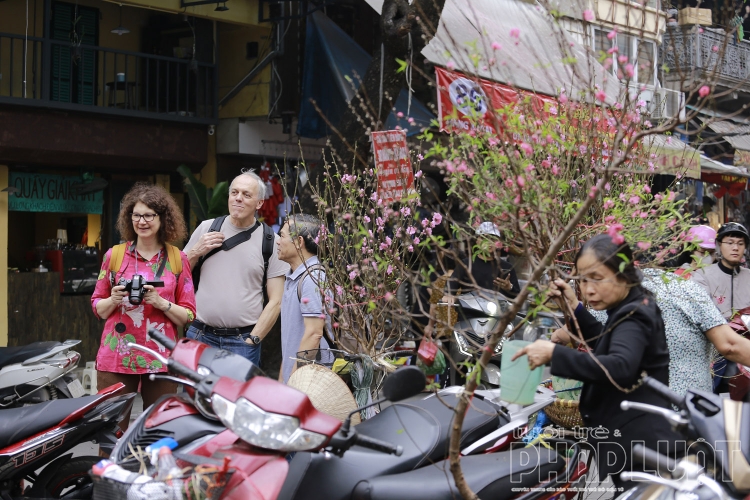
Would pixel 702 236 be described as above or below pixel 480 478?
above

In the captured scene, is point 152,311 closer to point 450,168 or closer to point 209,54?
point 450,168

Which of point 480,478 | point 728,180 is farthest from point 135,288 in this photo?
point 728,180

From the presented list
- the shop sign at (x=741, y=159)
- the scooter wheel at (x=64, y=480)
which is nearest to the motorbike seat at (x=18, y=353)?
the scooter wheel at (x=64, y=480)

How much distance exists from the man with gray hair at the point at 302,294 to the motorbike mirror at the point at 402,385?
242 cm

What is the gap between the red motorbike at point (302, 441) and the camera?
3.06 m

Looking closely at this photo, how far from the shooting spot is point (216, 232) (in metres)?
6.11

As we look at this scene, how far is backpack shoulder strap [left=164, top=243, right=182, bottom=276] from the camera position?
18.9ft

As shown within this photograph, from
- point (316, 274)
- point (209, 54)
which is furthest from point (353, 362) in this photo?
point (209, 54)

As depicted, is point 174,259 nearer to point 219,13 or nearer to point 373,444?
point 373,444

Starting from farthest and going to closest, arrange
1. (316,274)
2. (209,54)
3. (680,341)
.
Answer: (209,54)
(316,274)
(680,341)

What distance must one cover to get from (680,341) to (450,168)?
1.27 metres

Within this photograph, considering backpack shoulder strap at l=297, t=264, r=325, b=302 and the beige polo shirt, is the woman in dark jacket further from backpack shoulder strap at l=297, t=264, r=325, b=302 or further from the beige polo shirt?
the beige polo shirt

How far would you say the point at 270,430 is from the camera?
305 centimetres

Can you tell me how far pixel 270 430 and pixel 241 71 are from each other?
11373 millimetres
